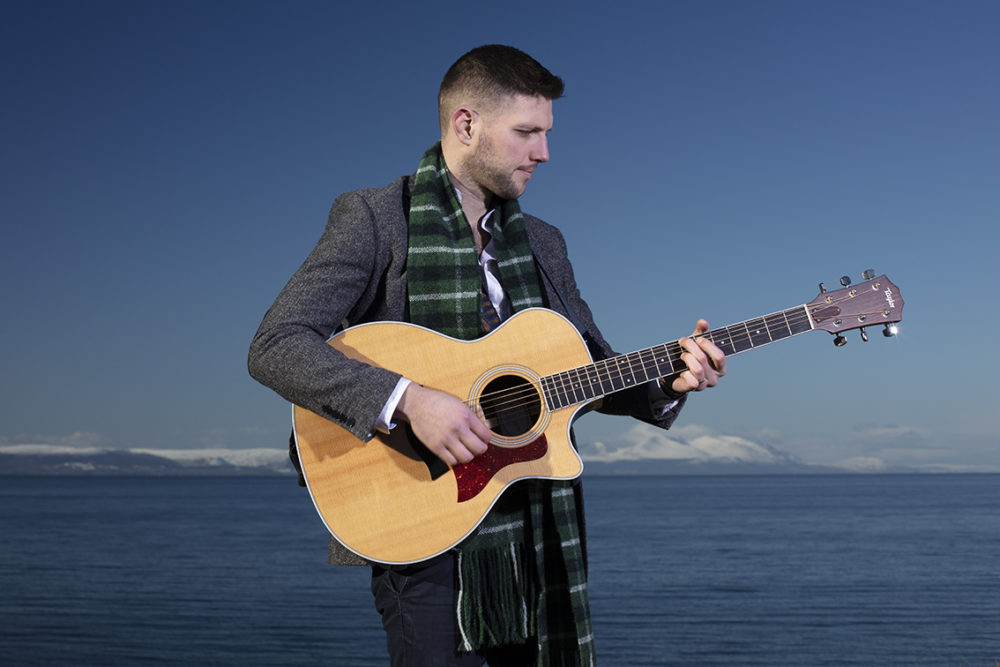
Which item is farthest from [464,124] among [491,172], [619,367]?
[619,367]

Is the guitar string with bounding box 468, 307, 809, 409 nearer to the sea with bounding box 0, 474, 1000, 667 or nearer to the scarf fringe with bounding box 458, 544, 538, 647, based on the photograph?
the scarf fringe with bounding box 458, 544, 538, 647

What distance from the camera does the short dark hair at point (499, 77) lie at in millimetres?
2607

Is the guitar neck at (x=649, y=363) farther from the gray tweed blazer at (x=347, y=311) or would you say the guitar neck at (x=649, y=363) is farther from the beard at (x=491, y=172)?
the beard at (x=491, y=172)

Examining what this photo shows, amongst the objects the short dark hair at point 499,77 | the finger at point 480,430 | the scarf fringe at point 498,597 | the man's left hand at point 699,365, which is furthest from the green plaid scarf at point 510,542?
the man's left hand at point 699,365

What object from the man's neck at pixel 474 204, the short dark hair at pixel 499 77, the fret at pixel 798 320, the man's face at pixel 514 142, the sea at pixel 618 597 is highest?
the short dark hair at pixel 499 77

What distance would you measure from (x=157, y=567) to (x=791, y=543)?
42711 millimetres

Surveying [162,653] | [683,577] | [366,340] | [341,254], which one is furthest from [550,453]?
[683,577]

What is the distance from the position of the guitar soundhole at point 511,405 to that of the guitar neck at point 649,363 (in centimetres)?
5

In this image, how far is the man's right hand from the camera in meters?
2.23

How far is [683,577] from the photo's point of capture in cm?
4109

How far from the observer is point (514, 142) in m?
2.61

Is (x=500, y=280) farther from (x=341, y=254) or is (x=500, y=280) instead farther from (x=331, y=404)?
(x=331, y=404)

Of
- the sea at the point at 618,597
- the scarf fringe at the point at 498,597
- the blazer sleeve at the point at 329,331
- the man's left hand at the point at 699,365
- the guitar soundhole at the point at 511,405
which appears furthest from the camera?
the sea at the point at 618,597

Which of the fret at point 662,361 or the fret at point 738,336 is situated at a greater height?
the fret at point 738,336
